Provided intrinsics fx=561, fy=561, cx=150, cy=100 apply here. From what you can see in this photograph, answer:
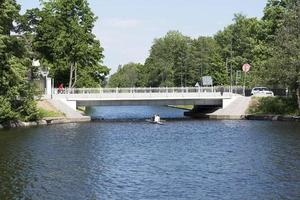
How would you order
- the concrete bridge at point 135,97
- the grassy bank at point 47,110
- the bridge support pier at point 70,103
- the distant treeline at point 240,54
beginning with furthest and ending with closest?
the concrete bridge at point 135,97
the bridge support pier at point 70,103
the distant treeline at point 240,54
the grassy bank at point 47,110

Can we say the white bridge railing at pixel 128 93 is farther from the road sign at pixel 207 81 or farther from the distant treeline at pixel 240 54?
the road sign at pixel 207 81

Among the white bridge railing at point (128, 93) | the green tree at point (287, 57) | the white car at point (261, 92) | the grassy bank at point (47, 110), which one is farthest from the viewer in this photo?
the white car at point (261, 92)

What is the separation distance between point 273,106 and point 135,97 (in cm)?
2011

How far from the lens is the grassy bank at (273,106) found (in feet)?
261

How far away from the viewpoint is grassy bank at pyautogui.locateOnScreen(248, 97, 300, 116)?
261 ft

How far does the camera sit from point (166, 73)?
159750 millimetres

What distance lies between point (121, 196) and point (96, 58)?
79.5m

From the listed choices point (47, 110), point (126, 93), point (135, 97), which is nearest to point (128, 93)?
point (126, 93)

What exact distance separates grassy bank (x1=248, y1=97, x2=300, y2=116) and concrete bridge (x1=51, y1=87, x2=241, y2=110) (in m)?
4.57

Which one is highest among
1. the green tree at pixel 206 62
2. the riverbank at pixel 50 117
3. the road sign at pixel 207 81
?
the green tree at pixel 206 62

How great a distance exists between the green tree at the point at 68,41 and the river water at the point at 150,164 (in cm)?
3830

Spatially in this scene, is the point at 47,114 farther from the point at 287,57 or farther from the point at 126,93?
the point at 287,57

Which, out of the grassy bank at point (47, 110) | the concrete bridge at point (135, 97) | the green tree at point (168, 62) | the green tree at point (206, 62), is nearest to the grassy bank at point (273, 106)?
the concrete bridge at point (135, 97)

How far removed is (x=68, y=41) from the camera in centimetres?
9519
